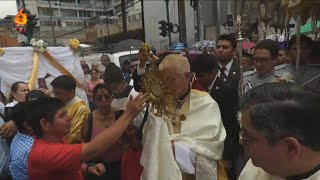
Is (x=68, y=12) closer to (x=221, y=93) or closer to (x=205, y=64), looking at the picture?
(x=205, y=64)

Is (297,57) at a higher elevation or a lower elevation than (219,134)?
higher

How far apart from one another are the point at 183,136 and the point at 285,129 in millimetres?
1402

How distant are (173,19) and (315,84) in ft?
103

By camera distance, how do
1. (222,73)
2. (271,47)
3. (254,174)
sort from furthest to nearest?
(222,73) → (271,47) → (254,174)

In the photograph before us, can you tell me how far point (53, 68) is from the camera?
26.1 ft

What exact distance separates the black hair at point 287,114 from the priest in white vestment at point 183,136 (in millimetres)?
1168

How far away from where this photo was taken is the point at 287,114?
1443mm

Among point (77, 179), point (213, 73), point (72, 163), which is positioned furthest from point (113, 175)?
point (213, 73)

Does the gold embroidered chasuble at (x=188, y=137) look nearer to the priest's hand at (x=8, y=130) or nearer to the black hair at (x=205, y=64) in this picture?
the black hair at (x=205, y=64)

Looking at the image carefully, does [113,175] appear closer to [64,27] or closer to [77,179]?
[77,179]

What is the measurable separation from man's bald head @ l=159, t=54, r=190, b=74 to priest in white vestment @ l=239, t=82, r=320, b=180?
1166 mm

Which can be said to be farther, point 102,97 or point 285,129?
point 102,97

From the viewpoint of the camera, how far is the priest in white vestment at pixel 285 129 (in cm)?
143

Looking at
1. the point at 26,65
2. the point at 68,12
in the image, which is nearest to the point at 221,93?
the point at 26,65
